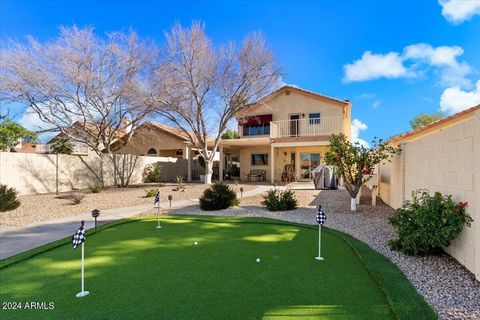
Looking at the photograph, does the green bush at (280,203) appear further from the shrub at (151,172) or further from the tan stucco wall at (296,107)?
the shrub at (151,172)

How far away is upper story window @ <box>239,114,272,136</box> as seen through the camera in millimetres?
23469

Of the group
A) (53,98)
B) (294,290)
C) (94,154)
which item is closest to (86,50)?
(53,98)

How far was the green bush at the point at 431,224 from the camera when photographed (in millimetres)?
4621

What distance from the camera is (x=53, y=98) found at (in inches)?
733

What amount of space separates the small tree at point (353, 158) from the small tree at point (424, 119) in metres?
35.9

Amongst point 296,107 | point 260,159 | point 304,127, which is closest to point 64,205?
point 260,159

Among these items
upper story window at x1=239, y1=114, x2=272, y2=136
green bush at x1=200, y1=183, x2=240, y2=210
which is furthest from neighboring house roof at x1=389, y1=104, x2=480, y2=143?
upper story window at x1=239, y1=114, x2=272, y2=136

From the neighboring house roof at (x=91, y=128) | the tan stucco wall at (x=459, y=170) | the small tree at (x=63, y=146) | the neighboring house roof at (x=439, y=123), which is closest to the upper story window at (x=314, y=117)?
the neighboring house roof at (x=439, y=123)

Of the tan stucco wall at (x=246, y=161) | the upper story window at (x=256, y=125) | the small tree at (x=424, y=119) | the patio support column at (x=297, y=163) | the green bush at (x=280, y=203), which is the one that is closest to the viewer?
the green bush at (x=280, y=203)

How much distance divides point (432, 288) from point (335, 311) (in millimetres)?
1692

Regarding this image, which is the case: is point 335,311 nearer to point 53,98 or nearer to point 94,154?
point 94,154

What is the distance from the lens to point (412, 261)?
4.92 meters

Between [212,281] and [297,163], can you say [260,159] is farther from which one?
[212,281]

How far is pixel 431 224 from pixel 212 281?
3750mm
